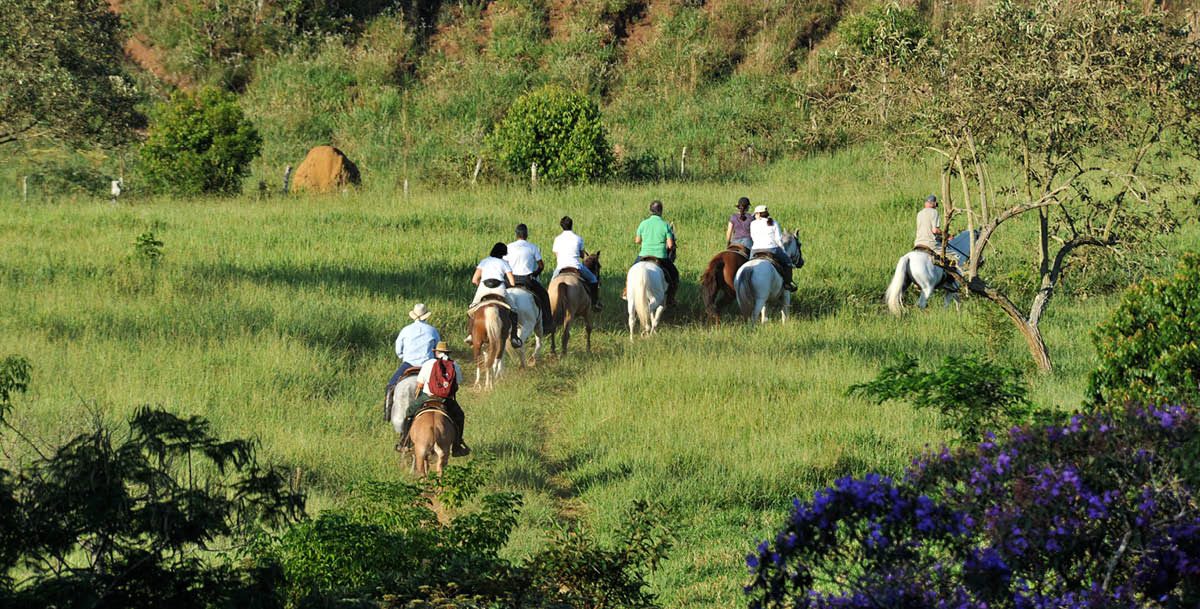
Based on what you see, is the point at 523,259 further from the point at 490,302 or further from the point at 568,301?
the point at 490,302

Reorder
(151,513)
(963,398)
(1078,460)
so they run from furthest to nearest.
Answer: (963,398) < (1078,460) < (151,513)

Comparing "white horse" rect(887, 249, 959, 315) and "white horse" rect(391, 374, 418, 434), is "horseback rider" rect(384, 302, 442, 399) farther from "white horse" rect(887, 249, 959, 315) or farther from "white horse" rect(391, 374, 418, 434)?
"white horse" rect(887, 249, 959, 315)

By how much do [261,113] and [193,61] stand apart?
18.3 feet

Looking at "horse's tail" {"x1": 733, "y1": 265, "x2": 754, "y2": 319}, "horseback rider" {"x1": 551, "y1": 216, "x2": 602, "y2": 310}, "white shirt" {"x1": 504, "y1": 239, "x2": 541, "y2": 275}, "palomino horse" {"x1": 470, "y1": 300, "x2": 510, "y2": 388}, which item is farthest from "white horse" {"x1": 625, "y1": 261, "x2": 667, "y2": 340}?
"palomino horse" {"x1": 470, "y1": 300, "x2": 510, "y2": 388}

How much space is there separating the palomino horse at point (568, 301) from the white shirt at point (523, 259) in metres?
0.92

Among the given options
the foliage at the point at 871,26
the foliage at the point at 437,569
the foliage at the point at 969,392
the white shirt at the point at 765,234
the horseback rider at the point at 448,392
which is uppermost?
the foliage at the point at 871,26

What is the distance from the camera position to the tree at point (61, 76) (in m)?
22.8

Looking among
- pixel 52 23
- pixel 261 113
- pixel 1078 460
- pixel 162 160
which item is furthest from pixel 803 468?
pixel 261 113

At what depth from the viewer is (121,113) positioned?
82.8 ft

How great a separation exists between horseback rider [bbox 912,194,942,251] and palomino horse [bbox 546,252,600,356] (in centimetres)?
594

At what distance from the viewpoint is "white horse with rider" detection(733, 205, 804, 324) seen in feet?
67.9

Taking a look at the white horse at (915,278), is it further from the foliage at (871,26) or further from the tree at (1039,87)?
the foliage at (871,26)

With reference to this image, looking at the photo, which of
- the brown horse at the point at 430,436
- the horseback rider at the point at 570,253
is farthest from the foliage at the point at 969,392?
the horseback rider at the point at 570,253

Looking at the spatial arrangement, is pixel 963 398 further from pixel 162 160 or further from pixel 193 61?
pixel 193 61
